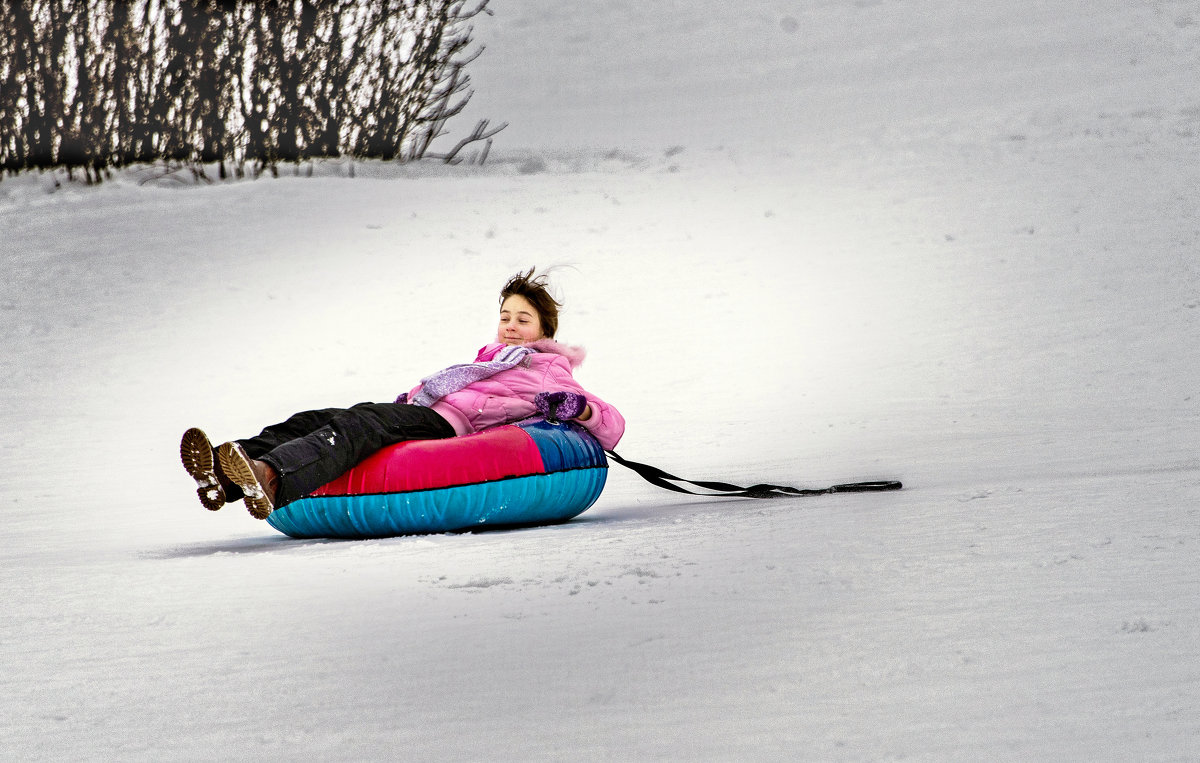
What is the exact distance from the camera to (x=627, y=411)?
22.2 ft

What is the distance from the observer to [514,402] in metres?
4.02

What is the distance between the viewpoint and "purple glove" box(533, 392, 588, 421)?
153 inches

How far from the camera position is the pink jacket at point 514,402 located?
4004 mm

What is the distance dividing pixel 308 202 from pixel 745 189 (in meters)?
3.65

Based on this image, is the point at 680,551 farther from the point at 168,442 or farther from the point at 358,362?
the point at 358,362

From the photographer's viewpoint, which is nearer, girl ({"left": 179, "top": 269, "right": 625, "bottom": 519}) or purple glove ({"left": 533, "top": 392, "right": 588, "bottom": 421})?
girl ({"left": 179, "top": 269, "right": 625, "bottom": 519})

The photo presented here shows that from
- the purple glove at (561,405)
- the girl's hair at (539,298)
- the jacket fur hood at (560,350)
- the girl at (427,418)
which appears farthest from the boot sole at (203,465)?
the girl's hair at (539,298)

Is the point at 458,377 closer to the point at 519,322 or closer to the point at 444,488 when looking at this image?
the point at 519,322

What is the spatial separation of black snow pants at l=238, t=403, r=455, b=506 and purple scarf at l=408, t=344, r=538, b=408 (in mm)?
148

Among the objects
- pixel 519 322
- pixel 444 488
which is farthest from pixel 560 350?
pixel 444 488

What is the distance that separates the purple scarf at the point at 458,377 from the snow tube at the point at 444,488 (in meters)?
0.32

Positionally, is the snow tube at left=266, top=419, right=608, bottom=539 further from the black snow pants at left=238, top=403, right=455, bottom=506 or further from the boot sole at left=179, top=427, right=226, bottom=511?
the boot sole at left=179, top=427, right=226, bottom=511

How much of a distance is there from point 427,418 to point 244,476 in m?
0.86

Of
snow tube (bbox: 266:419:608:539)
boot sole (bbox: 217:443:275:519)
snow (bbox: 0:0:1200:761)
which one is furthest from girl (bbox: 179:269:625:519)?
snow (bbox: 0:0:1200:761)
